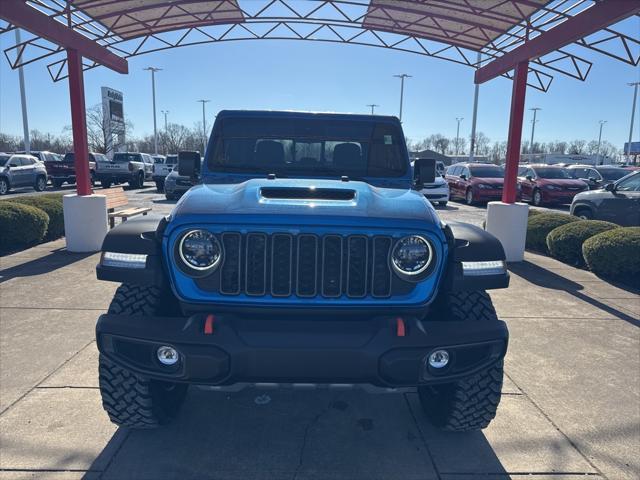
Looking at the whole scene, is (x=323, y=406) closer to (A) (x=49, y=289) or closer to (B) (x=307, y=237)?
(B) (x=307, y=237)

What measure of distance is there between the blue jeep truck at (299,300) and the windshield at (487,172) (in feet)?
53.6

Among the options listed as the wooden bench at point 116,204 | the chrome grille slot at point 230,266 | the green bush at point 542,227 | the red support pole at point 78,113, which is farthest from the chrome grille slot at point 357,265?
the wooden bench at point 116,204

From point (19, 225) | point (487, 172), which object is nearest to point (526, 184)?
point (487, 172)

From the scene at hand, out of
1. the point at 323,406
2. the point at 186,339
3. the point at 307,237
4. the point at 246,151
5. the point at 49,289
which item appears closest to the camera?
the point at 186,339

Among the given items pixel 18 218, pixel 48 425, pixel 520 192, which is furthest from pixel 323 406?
pixel 520 192

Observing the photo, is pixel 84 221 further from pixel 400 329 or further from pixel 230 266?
pixel 400 329

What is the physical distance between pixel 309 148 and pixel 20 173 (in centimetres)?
1964

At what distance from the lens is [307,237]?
231 centimetres

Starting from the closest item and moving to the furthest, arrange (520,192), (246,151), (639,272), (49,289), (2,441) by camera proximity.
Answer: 1. (2,441)
2. (246,151)
3. (49,289)
4. (639,272)
5. (520,192)

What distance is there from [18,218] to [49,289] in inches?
118

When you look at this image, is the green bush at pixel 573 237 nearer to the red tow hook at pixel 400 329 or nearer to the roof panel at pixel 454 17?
the roof panel at pixel 454 17

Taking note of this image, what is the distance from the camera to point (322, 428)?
300cm

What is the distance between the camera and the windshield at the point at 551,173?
57.0ft

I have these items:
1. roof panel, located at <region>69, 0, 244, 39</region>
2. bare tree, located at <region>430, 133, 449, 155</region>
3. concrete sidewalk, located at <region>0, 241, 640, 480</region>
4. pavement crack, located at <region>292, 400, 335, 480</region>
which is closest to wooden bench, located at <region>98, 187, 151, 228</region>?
roof panel, located at <region>69, 0, 244, 39</region>
